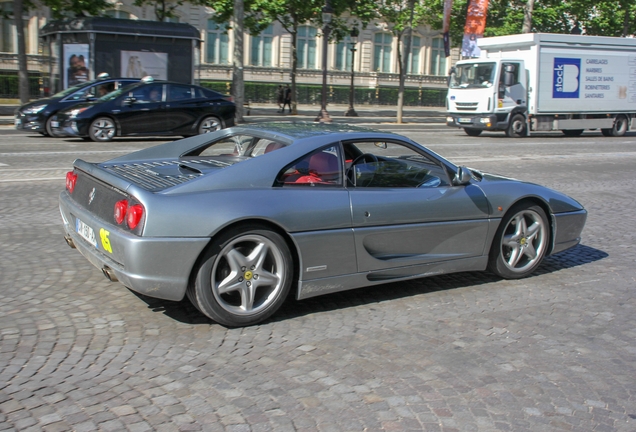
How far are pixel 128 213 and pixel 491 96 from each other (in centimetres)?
2107

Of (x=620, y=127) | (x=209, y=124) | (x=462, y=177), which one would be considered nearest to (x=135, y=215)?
(x=462, y=177)

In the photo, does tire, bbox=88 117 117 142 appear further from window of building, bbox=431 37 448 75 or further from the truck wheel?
window of building, bbox=431 37 448 75

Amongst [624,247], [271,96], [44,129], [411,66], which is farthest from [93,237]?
[411,66]

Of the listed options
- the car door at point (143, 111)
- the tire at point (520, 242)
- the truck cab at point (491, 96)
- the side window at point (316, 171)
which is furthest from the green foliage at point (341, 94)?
the side window at point (316, 171)

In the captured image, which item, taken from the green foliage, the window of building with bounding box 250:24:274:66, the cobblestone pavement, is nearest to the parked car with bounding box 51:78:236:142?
the cobblestone pavement

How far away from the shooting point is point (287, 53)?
51.8 m

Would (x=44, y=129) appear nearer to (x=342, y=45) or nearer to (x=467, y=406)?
(x=467, y=406)

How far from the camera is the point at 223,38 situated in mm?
49500

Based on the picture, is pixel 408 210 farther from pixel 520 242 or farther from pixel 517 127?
pixel 517 127

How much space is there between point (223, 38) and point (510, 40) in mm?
28850

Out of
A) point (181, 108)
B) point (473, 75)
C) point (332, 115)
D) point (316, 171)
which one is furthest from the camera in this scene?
point (332, 115)

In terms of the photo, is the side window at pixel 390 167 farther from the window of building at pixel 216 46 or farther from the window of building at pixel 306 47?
the window of building at pixel 306 47

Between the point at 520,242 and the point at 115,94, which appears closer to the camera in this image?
the point at 520,242

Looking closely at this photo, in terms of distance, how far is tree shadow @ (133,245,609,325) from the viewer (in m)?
5.02
